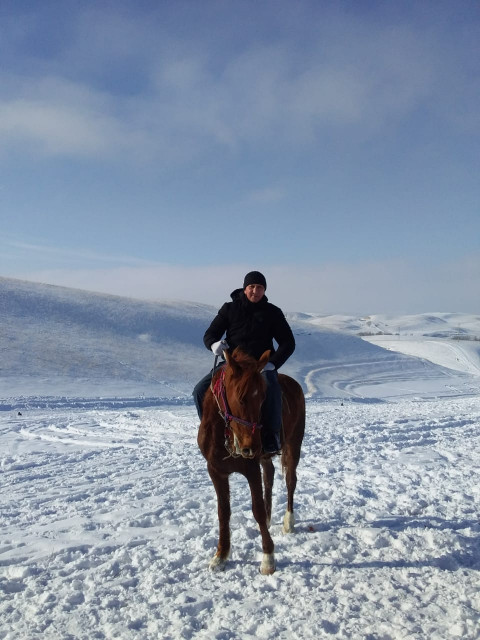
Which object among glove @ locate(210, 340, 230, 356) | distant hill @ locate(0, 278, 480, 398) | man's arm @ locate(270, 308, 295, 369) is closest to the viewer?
glove @ locate(210, 340, 230, 356)

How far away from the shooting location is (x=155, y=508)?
6.70 meters

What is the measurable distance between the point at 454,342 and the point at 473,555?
75.0 metres

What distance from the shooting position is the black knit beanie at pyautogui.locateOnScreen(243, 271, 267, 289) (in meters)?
5.82

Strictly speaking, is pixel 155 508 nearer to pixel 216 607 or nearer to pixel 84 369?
pixel 216 607

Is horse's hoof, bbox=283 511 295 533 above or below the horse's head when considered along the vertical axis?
below

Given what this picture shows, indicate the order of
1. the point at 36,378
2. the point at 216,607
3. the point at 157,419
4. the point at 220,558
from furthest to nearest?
the point at 36,378 < the point at 157,419 < the point at 220,558 < the point at 216,607

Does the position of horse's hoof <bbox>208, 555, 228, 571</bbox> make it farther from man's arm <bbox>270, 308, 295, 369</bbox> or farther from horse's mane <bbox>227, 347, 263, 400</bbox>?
man's arm <bbox>270, 308, 295, 369</bbox>

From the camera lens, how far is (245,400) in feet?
15.0

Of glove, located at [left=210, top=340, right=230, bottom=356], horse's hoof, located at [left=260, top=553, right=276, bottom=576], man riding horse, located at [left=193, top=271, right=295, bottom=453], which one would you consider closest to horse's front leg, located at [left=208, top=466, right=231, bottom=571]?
horse's hoof, located at [left=260, top=553, right=276, bottom=576]

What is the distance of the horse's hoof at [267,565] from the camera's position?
4.88m

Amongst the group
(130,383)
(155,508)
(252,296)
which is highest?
(252,296)

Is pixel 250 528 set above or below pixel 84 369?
above

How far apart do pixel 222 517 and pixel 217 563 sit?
1.47 ft

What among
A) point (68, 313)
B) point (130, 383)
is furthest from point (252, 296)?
point (68, 313)
